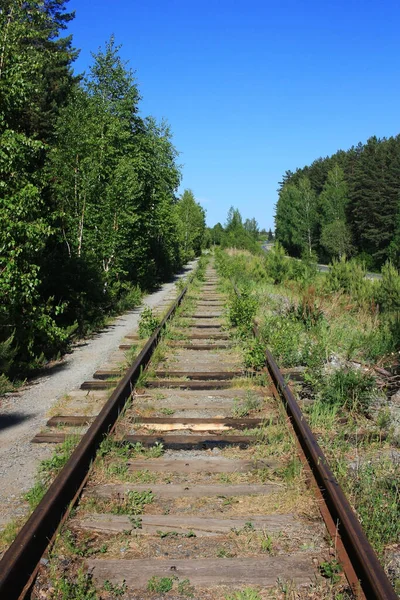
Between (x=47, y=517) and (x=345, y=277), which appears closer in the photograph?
(x=47, y=517)

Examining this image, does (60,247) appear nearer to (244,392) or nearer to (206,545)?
(244,392)

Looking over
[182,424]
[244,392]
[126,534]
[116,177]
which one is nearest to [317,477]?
[126,534]

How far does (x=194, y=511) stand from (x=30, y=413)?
2925mm

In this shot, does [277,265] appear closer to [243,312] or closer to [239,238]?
[243,312]

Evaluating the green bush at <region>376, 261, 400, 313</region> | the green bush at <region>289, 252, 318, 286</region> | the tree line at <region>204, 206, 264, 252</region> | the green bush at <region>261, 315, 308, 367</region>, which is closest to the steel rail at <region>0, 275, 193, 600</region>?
the green bush at <region>261, 315, 308, 367</region>

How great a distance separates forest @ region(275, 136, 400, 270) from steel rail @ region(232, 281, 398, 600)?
45523 mm

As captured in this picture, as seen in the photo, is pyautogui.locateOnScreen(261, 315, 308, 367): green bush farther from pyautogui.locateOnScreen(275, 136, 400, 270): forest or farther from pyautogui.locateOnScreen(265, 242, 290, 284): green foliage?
pyautogui.locateOnScreen(275, 136, 400, 270): forest

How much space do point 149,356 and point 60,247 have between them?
618 cm

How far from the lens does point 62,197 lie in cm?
1231

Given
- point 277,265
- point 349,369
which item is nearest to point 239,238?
point 277,265

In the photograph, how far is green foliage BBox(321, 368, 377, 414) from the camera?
16.3ft

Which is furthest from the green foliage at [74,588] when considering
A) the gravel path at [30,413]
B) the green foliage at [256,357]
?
the green foliage at [256,357]

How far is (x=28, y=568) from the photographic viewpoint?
2443mm

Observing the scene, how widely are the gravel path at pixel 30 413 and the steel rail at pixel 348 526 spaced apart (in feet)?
6.41
